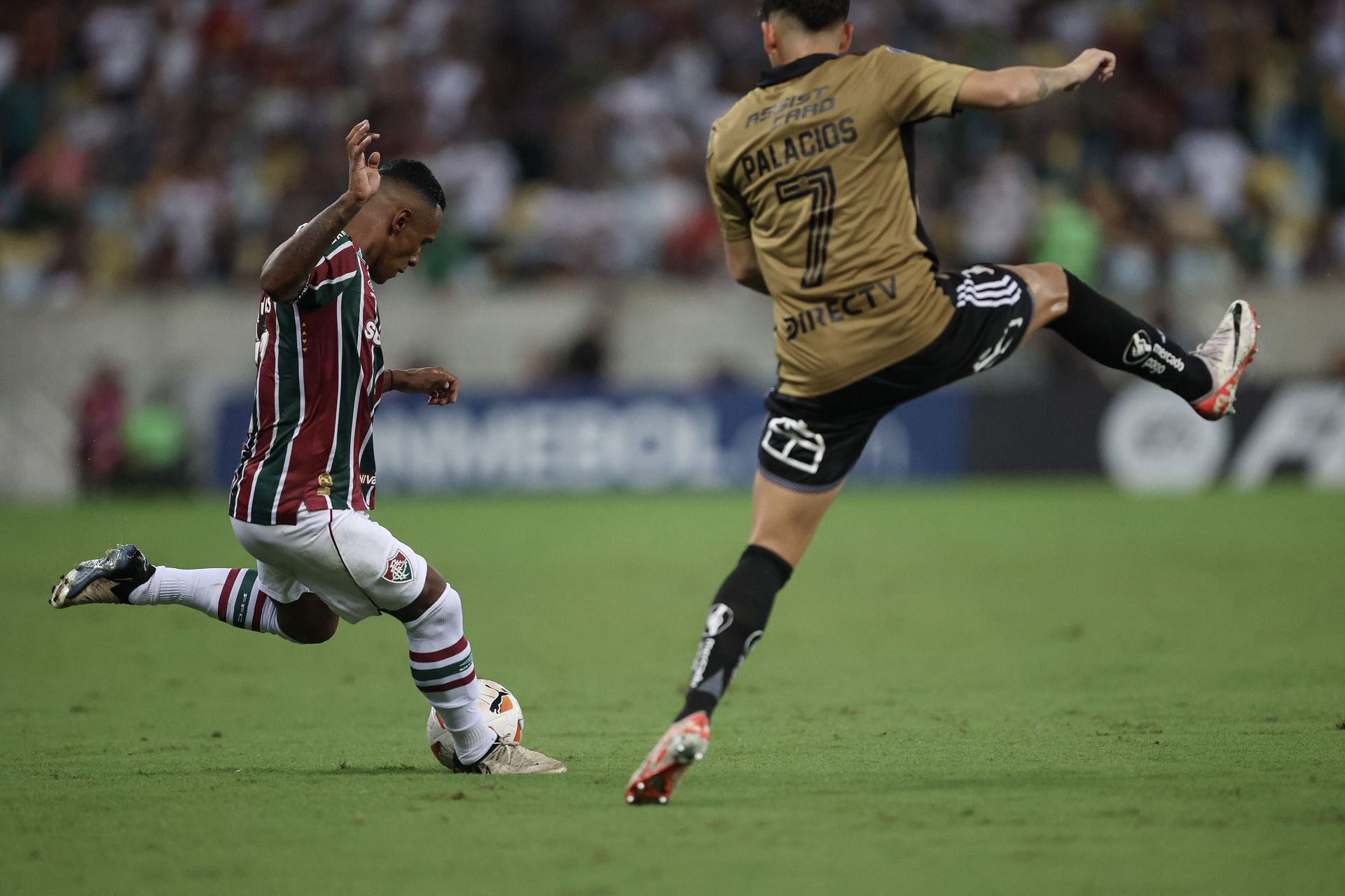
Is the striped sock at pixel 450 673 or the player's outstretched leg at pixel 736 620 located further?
the striped sock at pixel 450 673

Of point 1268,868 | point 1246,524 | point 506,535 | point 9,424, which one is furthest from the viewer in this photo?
point 9,424

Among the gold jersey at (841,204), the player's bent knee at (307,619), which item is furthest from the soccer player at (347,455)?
the gold jersey at (841,204)

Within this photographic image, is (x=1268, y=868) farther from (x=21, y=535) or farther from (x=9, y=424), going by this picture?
(x=9, y=424)

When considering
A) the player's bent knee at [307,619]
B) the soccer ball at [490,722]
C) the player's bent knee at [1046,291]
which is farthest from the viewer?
the player's bent knee at [307,619]

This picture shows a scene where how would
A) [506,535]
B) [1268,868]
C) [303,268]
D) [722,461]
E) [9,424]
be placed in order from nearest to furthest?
[1268,868]
[303,268]
[506,535]
[722,461]
[9,424]

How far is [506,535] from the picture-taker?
50.8 ft

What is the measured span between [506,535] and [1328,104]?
36.6 ft

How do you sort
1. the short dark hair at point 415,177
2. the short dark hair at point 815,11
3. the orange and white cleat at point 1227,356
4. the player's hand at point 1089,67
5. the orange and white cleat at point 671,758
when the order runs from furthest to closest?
1. the short dark hair at point 415,177
2. the orange and white cleat at point 1227,356
3. the short dark hair at point 815,11
4. the player's hand at point 1089,67
5. the orange and white cleat at point 671,758

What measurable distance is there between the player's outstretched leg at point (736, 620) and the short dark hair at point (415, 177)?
160 centimetres

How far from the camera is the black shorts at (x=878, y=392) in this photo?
5.21 meters

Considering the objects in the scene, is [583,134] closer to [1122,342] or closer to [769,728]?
[769,728]

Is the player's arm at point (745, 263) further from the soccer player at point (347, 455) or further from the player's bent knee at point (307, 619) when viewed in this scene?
the player's bent knee at point (307, 619)

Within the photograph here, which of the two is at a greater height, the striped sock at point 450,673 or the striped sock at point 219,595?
the striped sock at point 219,595

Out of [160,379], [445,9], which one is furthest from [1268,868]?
[445,9]
